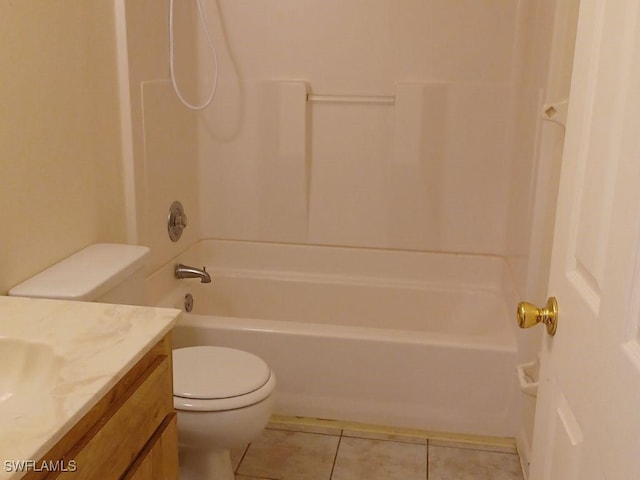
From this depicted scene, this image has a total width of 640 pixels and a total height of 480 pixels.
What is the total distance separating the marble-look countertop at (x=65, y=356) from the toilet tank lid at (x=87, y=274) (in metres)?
0.18

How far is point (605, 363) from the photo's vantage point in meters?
0.84

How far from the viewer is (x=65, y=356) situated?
3.84 ft

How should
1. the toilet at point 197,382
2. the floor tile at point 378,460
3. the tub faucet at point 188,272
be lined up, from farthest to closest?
the tub faucet at point 188,272 < the floor tile at point 378,460 < the toilet at point 197,382

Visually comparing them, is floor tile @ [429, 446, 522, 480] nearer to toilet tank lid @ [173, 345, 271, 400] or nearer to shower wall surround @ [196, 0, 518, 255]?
toilet tank lid @ [173, 345, 271, 400]

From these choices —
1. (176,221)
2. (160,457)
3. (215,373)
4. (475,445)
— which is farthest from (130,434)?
(176,221)

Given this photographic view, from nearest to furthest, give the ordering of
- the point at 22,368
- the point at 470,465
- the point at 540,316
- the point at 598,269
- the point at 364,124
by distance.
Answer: the point at 598,269 < the point at 540,316 < the point at 22,368 < the point at 470,465 < the point at 364,124

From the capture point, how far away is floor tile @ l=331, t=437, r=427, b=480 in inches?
86.3

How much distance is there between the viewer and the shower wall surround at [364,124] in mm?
2777

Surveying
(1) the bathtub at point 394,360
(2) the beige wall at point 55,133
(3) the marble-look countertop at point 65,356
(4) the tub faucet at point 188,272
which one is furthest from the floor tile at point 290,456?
(3) the marble-look countertop at point 65,356

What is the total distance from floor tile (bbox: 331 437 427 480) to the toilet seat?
1.70 ft

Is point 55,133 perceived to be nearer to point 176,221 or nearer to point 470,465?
point 176,221

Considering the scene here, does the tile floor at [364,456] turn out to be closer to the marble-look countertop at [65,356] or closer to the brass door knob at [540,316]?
the marble-look countertop at [65,356]

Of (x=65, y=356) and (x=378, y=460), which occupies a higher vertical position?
(x=65, y=356)

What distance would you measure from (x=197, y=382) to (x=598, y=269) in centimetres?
128
